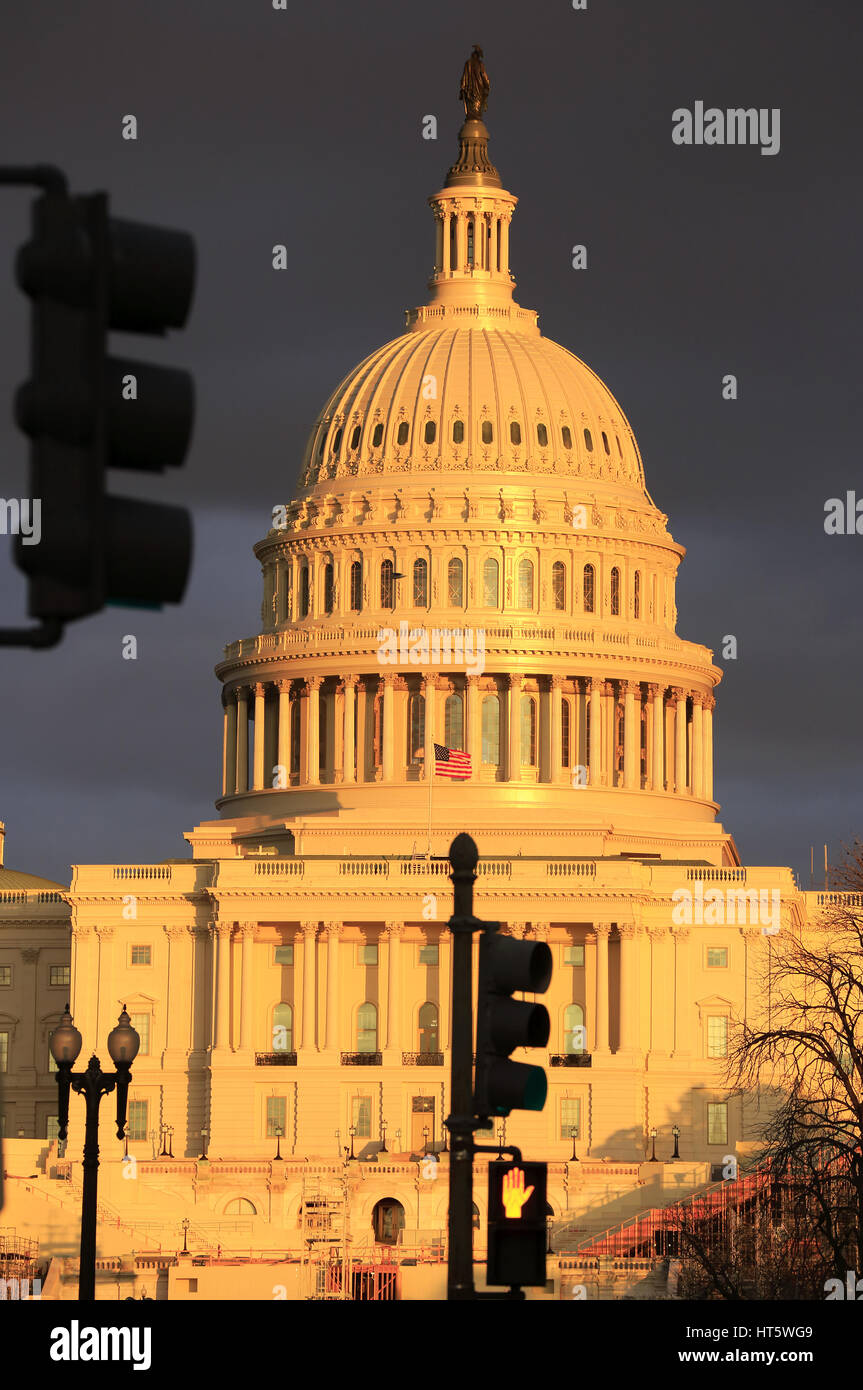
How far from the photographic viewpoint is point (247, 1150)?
13100 cm

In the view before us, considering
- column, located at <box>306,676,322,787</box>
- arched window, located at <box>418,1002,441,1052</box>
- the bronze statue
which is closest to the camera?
arched window, located at <box>418,1002,441,1052</box>

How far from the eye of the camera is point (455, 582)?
15150 centimetres

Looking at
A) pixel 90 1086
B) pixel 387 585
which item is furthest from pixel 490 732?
pixel 90 1086

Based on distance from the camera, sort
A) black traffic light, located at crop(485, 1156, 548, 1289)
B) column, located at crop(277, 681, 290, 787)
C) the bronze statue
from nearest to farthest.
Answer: black traffic light, located at crop(485, 1156, 548, 1289), column, located at crop(277, 681, 290, 787), the bronze statue

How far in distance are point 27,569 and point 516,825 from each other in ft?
419

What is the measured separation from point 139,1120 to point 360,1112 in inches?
379

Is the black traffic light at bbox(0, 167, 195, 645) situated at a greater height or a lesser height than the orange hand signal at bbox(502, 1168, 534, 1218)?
greater

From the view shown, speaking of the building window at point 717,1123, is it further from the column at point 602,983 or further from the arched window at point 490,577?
the arched window at point 490,577

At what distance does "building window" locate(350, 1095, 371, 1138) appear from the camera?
13212 cm

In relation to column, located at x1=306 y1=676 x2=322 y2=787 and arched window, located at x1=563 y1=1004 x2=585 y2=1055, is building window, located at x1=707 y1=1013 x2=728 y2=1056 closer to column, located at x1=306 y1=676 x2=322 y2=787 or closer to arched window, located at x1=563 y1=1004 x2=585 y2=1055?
arched window, located at x1=563 y1=1004 x2=585 y2=1055

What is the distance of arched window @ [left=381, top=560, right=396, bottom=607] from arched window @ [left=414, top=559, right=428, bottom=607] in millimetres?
1069

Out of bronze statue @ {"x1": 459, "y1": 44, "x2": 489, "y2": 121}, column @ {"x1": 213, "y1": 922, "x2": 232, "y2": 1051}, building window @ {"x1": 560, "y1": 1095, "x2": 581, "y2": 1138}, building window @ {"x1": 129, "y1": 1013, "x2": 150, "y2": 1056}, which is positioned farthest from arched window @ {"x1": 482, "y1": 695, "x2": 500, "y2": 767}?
bronze statue @ {"x1": 459, "y1": 44, "x2": 489, "y2": 121}

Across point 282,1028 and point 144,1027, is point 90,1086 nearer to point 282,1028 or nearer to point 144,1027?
point 282,1028
